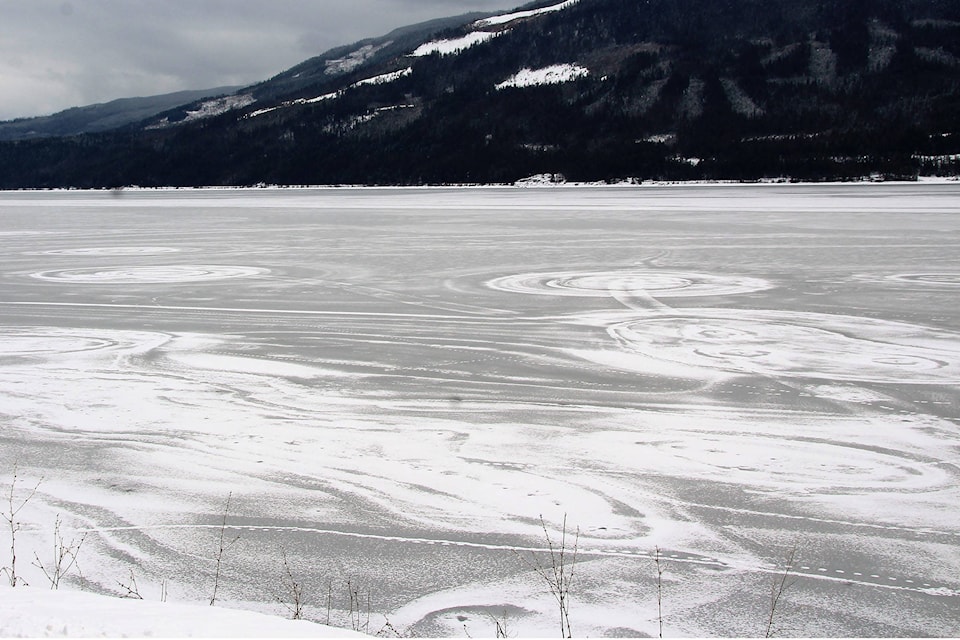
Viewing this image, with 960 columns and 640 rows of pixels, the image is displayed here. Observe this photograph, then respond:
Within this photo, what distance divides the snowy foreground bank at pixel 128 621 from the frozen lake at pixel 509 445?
23.3 inches

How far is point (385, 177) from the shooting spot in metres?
146

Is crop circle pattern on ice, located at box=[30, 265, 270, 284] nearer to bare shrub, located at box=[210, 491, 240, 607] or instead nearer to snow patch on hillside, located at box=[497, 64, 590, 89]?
bare shrub, located at box=[210, 491, 240, 607]

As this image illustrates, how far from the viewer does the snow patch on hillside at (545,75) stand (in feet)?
579

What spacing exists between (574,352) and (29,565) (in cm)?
519

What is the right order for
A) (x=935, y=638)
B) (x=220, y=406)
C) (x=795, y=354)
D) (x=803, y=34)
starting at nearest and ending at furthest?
(x=935, y=638) < (x=220, y=406) < (x=795, y=354) < (x=803, y=34)

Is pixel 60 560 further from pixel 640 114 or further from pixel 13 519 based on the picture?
pixel 640 114

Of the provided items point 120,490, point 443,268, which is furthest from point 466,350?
point 443,268

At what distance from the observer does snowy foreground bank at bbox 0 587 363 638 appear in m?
2.80

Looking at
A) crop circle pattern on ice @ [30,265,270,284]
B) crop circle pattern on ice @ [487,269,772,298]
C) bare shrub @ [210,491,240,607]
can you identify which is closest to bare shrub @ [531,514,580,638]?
bare shrub @ [210,491,240,607]

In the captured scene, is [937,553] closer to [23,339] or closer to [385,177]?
[23,339]

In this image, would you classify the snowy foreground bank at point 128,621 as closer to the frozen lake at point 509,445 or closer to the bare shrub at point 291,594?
the bare shrub at point 291,594

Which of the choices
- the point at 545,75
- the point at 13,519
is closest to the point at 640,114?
the point at 545,75

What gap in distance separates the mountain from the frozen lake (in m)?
89.6

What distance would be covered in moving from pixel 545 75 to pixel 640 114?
38.6 m
